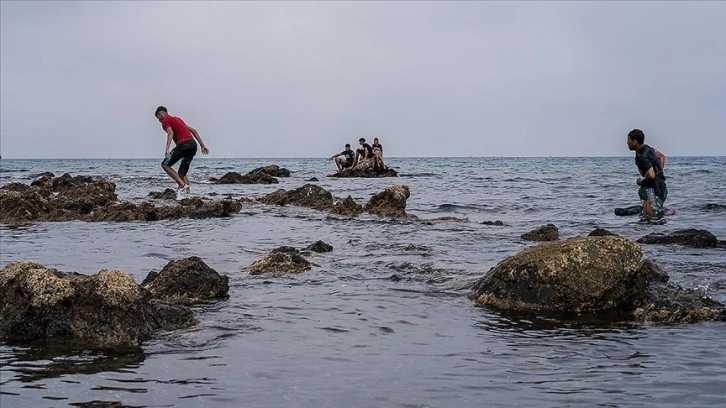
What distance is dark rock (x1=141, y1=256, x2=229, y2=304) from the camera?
22.9 ft

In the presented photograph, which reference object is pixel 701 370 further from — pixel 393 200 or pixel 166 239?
pixel 393 200

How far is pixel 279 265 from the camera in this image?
8.69 metres

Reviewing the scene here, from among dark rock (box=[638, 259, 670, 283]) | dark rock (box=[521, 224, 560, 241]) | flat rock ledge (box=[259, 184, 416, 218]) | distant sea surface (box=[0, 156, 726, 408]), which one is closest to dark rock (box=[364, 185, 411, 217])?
flat rock ledge (box=[259, 184, 416, 218])

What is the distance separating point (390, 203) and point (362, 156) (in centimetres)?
2263

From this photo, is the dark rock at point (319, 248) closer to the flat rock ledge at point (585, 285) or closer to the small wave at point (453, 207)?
the flat rock ledge at point (585, 285)

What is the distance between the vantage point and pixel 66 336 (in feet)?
17.5

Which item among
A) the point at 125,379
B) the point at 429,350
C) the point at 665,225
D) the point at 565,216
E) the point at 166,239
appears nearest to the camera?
the point at 125,379

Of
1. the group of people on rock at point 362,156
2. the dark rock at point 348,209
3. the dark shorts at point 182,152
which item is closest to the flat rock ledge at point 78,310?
the dark shorts at point 182,152

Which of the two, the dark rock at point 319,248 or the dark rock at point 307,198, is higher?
the dark rock at point 307,198

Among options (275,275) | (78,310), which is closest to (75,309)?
(78,310)

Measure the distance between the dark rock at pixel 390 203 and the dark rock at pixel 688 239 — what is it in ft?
21.6

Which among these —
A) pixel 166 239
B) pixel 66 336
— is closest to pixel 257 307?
pixel 66 336

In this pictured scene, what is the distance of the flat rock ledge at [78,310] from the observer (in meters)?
5.34

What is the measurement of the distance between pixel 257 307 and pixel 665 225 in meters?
10.7
